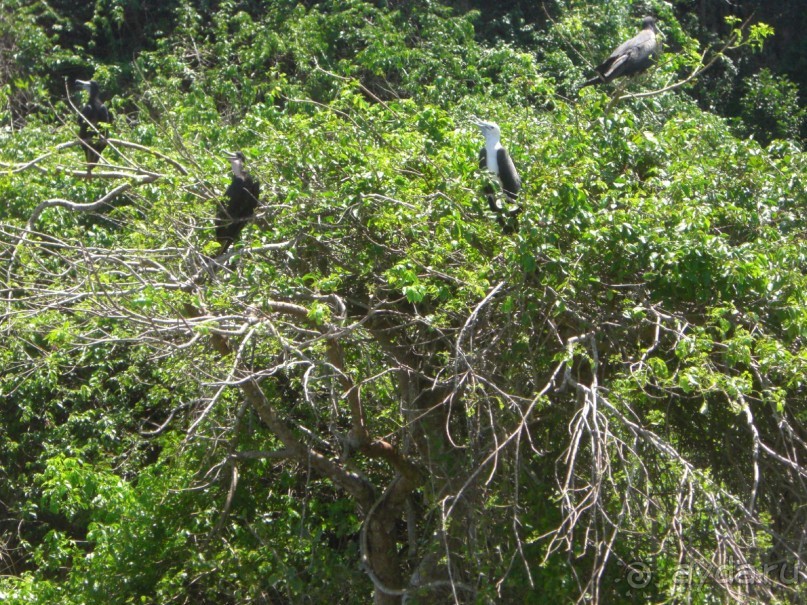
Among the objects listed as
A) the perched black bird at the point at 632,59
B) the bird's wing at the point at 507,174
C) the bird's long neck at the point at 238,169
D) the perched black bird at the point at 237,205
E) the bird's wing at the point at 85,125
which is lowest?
the bird's wing at the point at 85,125

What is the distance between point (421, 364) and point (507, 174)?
1088 mm

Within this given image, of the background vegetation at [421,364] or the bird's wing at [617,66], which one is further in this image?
the bird's wing at [617,66]

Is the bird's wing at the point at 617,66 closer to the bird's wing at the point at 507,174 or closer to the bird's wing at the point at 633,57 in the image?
the bird's wing at the point at 633,57

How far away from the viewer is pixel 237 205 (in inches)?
214

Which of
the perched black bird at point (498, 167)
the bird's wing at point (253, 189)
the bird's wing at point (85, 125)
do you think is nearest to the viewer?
the perched black bird at point (498, 167)

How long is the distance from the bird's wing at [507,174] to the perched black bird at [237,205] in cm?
128

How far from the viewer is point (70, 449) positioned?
6.82m

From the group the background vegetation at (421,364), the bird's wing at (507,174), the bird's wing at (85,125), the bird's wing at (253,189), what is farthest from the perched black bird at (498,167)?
the bird's wing at (85,125)

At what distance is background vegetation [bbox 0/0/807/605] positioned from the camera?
432cm

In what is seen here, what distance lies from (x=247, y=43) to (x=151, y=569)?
5967 mm

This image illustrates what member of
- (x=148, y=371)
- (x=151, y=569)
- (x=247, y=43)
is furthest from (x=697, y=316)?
(x=247, y=43)

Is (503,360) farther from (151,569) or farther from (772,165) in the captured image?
(151,569)

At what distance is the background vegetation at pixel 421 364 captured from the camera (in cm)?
432

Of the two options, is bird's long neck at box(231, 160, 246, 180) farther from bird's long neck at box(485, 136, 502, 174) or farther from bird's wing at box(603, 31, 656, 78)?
bird's wing at box(603, 31, 656, 78)
